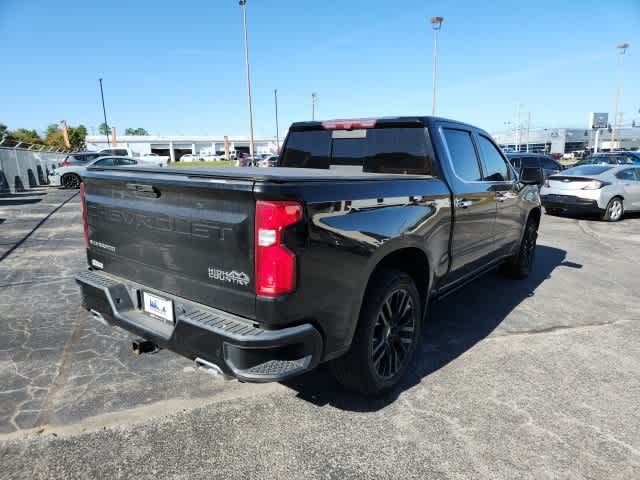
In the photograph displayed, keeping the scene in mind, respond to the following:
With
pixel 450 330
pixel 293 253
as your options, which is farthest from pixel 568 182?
pixel 293 253

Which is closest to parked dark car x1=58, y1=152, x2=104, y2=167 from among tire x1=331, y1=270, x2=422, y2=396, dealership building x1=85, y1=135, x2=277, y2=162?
tire x1=331, y1=270, x2=422, y2=396

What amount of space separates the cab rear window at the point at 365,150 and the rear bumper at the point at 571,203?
9724mm

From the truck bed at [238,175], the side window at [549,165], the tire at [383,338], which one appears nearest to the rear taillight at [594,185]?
the side window at [549,165]

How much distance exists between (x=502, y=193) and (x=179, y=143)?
351 feet

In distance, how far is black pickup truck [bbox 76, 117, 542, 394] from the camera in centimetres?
217

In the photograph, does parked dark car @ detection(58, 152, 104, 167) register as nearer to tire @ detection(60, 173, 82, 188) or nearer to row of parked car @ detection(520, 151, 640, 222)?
tire @ detection(60, 173, 82, 188)

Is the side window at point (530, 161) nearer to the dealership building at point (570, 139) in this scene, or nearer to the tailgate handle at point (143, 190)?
the tailgate handle at point (143, 190)

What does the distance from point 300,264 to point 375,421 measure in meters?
1.30

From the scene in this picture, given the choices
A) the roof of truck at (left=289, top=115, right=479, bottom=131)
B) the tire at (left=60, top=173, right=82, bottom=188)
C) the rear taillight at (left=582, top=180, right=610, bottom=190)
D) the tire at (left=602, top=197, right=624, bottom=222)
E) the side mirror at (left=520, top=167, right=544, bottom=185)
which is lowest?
the tire at (left=602, top=197, right=624, bottom=222)

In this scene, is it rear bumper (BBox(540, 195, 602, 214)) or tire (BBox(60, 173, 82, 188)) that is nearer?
rear bumper (BBox(540, 195, 602, 214))

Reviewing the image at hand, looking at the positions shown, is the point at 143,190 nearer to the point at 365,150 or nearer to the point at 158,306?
the point at 158,306

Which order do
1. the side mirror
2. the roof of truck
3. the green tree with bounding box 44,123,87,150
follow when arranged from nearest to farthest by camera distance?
the roof of truck
the side mirror
the green tree with bounding box 44,123,87,150

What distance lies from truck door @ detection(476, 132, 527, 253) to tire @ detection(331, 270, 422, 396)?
194cm

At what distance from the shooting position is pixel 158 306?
2676 millimetres
